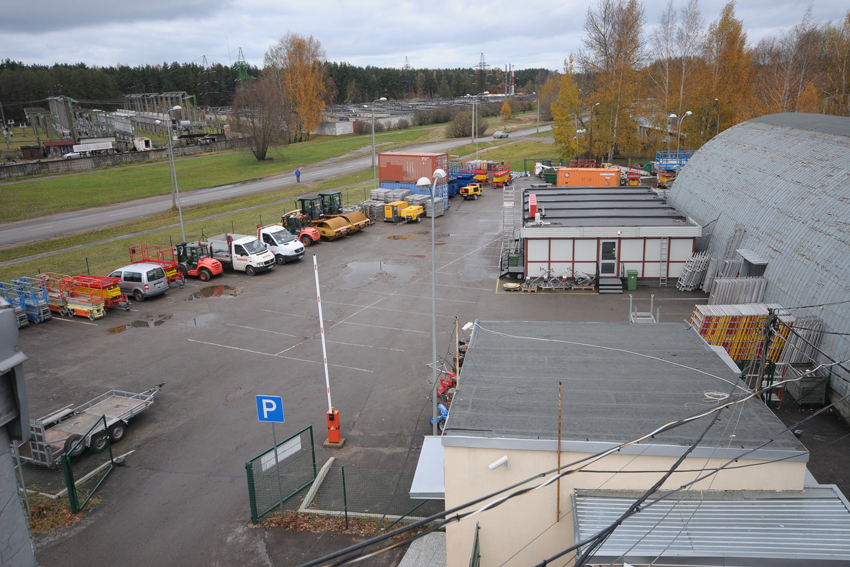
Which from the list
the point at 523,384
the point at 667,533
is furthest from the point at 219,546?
the point at 667,533

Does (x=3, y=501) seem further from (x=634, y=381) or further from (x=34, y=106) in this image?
(x=34, y=106)

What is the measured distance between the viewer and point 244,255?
33.9 meters

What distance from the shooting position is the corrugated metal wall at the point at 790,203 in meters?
20.8

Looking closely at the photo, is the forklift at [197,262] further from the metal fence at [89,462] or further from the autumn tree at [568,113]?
the autumn tree at [568,113]

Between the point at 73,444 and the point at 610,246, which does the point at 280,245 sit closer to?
the point at 610,246

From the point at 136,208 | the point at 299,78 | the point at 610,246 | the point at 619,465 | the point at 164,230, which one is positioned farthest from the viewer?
the point at 299,78

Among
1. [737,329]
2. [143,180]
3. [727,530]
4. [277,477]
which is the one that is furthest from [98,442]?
[143,180]

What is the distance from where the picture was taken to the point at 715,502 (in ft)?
32.4

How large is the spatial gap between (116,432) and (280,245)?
64.0 feet

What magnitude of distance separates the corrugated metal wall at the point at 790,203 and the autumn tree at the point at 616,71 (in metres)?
29.2

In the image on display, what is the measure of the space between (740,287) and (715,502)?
17.4 metres

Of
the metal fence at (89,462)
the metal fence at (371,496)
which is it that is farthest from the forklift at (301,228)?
the metal fence at (371,496)

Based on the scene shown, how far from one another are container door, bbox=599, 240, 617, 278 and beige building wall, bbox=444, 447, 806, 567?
21310 mm

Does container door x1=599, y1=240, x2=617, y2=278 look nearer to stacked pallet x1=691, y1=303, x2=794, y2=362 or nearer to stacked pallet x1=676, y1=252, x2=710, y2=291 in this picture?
stacked pallet x1=676, y1=252, x2=710, y2=291
